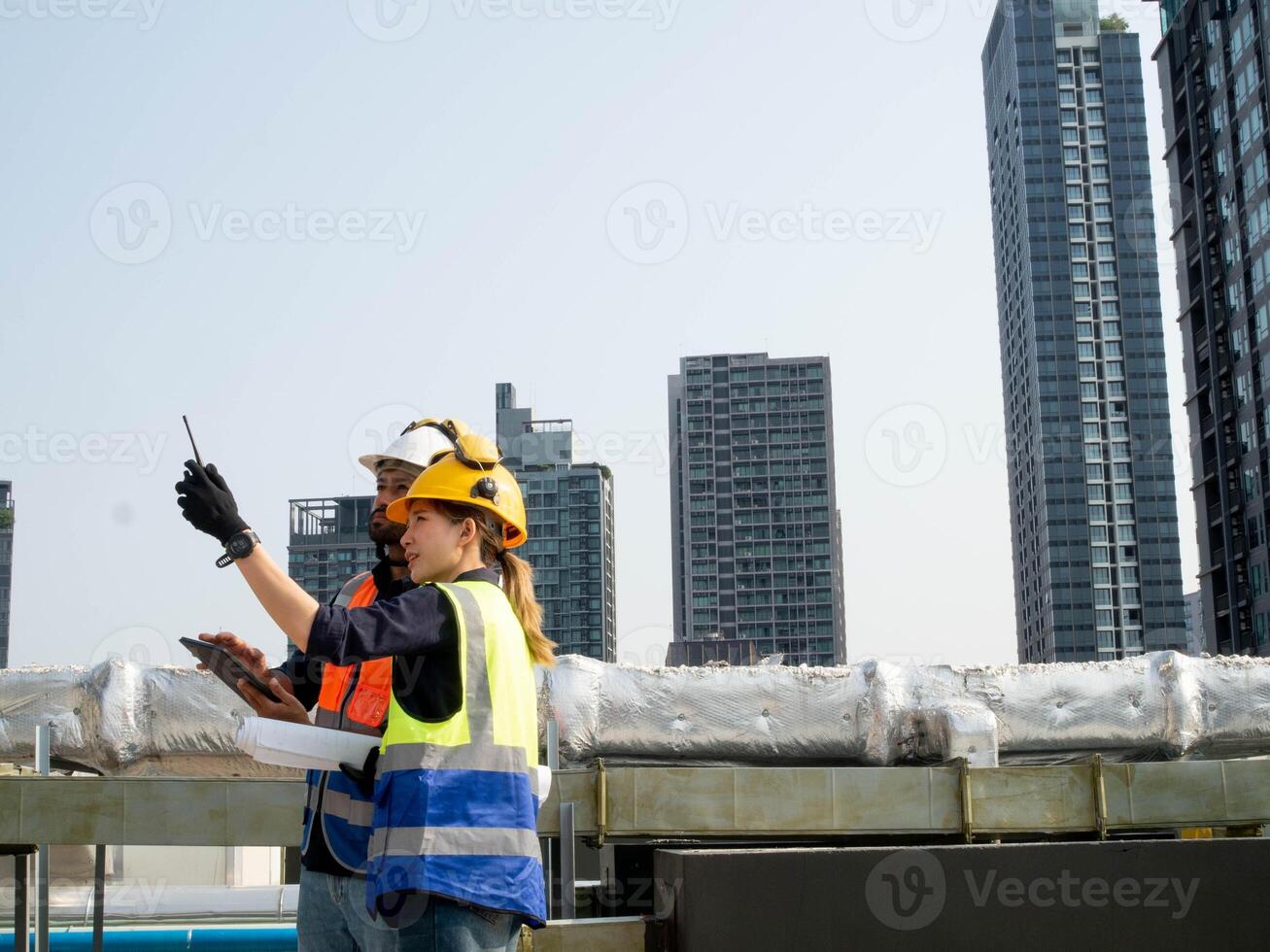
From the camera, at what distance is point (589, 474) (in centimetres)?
15925

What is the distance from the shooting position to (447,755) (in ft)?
9.13

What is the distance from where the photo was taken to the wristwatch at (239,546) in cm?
276

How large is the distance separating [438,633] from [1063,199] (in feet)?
521

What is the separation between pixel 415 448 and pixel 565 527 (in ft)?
515

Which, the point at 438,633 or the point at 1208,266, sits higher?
the point at 1208,266

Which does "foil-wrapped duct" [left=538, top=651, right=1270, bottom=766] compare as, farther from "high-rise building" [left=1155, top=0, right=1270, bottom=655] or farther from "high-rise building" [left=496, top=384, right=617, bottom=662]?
"high-rise building" [left=496, top=384, right=617, bottom=662]

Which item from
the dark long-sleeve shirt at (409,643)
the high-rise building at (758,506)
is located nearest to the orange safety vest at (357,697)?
the dark long-sleeve shirt at (409,643)

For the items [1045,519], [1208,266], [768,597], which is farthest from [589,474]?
[1208,266]

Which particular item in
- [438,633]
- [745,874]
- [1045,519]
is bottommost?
[745,874]

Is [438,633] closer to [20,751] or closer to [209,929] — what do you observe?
[209,929]

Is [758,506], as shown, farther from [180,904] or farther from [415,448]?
[415,448]

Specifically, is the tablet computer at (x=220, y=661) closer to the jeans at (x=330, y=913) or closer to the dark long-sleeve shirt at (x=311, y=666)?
the dark long-sleeve shirt at (x=311, y=666)

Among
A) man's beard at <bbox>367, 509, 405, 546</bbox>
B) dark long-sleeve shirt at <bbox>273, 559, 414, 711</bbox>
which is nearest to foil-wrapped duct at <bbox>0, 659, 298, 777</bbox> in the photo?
dark long-sleeve shirt at <bbox>273, 559, 414, 711</bbox>

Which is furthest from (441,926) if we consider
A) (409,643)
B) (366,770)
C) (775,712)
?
(775,712)
